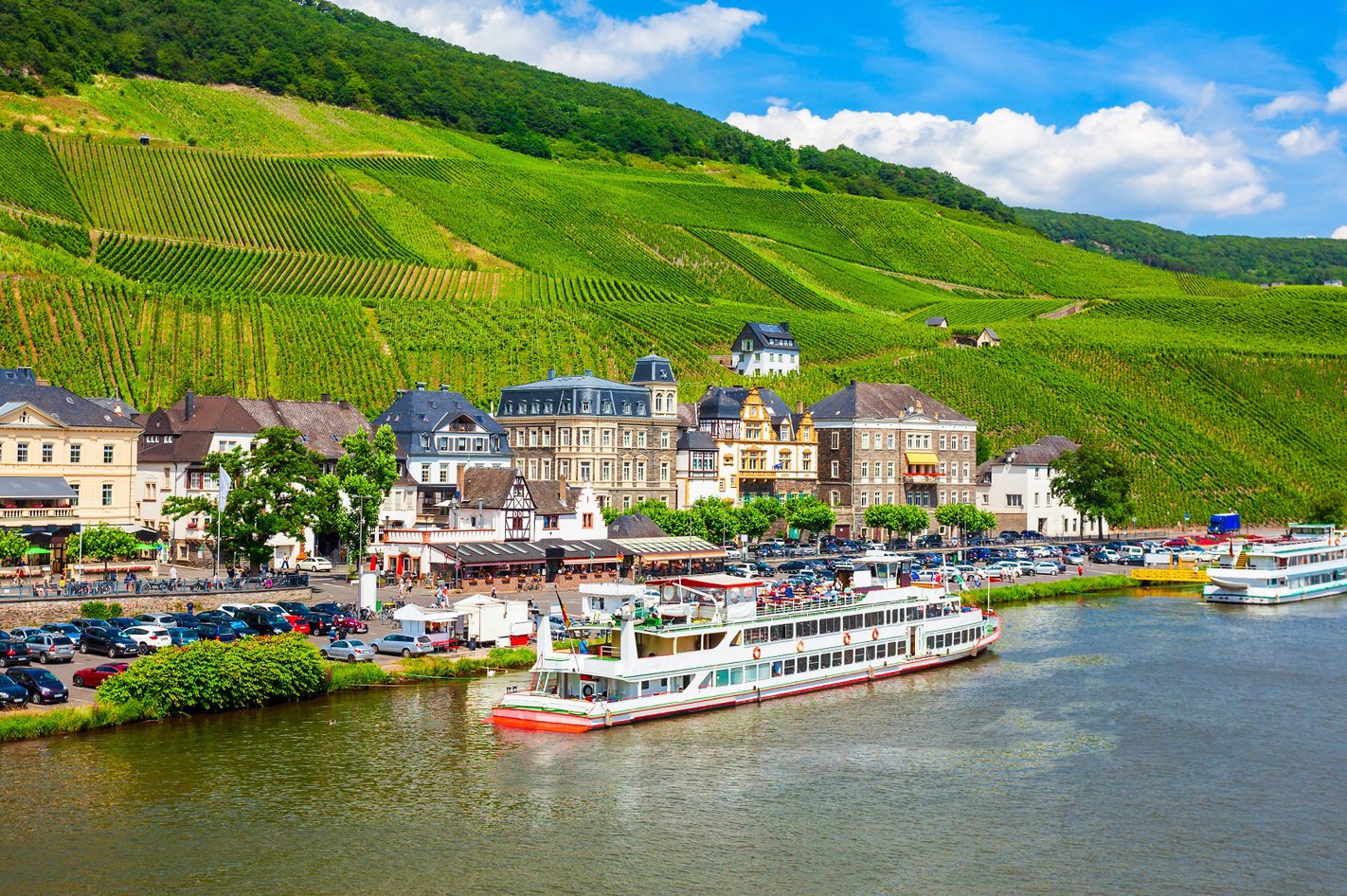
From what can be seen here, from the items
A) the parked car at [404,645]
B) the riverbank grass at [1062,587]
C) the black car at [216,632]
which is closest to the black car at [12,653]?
the black car at [216,632]

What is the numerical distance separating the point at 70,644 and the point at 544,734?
20295mm

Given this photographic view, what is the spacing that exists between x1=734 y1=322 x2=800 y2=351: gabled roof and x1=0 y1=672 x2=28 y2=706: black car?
107m

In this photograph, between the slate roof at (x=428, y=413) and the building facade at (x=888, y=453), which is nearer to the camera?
the slate roof at (x=428, y=413)

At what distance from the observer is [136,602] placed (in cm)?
6481

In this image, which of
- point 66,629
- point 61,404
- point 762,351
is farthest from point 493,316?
point 66,629

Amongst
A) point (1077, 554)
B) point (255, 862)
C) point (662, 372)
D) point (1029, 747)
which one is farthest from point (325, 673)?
point (1077, 554)

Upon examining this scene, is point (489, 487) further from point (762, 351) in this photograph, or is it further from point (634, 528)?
point (762, 351)

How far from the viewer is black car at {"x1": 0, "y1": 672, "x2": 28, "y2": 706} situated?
1783 inches

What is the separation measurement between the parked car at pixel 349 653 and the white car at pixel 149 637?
20.0 ft

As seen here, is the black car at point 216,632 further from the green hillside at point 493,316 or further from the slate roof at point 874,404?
the slate roof at point 874,404

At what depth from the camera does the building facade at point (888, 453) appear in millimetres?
118188

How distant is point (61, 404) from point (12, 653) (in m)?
31.8

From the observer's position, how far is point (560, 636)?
5962cm

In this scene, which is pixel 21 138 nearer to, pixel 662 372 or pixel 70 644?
pixel 662 372
